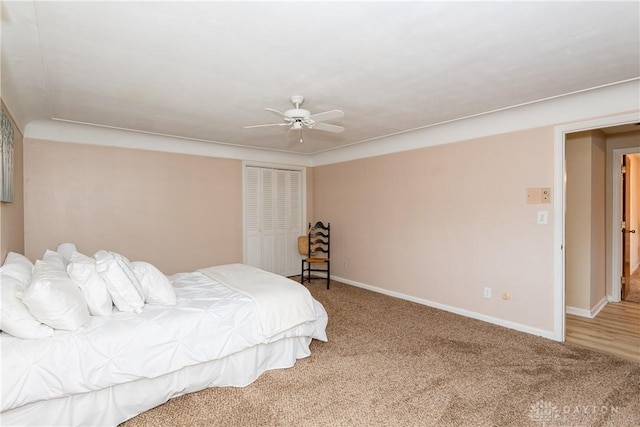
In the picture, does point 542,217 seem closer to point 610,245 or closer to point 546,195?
point 546,195

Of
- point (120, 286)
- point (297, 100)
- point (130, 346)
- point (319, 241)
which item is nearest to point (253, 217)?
point (319, 241)

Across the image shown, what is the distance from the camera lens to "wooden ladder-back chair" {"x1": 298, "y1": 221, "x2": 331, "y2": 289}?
233 inches

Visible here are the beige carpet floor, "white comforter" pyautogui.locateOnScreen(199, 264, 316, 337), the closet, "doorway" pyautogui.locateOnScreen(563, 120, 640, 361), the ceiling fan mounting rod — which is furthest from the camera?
the closet

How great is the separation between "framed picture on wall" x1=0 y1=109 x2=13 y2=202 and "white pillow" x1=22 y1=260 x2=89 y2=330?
0.95 metres

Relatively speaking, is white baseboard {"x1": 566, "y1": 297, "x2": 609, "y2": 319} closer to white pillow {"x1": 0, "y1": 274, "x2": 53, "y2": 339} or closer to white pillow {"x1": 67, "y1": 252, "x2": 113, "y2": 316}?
white pillow {"x1": 67, "y1": 252, "x2": 113, "y2": 316}

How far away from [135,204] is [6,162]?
1819 mm

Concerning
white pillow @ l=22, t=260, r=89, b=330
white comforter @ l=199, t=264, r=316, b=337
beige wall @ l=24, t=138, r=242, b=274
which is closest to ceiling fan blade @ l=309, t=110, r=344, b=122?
white comforter @ l=199, t=264, r=316, b=337

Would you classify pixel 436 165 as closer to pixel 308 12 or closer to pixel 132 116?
pixel 308 12

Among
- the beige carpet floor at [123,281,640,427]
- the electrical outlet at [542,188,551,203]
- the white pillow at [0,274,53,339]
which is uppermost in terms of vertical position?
the electrical outlet at [542,188,551,203]

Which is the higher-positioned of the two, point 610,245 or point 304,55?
point 304,55

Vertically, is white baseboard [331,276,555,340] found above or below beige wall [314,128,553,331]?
below

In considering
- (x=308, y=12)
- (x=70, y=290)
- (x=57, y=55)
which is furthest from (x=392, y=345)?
(x=57, y=55)

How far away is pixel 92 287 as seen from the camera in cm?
227

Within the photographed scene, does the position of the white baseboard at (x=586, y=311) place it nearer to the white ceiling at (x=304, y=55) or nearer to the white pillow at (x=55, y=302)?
the white ceiling at (x=304, y=55)
